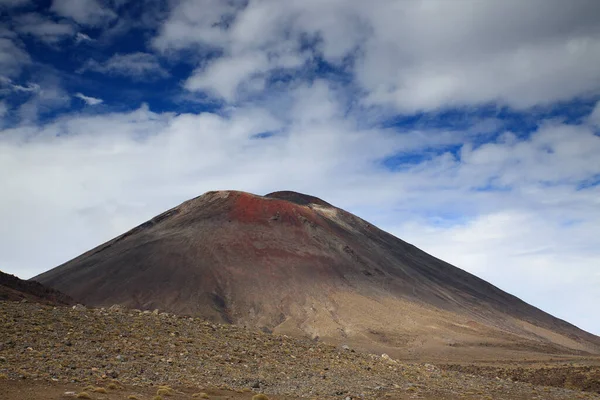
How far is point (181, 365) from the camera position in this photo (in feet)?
63.3

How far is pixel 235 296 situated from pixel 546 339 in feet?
176

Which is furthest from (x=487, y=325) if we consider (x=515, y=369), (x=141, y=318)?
(x=141, y=318)

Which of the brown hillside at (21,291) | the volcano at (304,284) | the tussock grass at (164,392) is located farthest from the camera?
the volcano at (304,284)

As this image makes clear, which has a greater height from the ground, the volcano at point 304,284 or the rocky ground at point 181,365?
the volcano at point 304,284

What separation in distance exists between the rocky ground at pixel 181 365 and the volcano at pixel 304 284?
3398 centimetres

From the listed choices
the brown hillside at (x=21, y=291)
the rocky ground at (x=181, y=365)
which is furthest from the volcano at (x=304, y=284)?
the brown hillside at (x=21, y=291)

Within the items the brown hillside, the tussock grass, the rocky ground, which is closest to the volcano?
the rocky ground

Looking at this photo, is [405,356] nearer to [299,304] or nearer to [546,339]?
→ [299,304]

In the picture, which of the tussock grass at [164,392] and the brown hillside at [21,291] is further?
the brown hillside at [21,291]

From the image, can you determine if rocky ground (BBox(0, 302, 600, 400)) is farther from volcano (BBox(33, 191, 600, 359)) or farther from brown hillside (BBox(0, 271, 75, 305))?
volcano (BBox(33, 191, 600, 359))

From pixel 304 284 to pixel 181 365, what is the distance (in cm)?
6143

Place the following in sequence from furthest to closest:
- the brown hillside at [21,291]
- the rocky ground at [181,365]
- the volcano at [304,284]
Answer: the volcano at [304,284] → the brown hillside at [21,291] → the rocky ground at [181,365]

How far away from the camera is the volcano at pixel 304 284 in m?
67.8

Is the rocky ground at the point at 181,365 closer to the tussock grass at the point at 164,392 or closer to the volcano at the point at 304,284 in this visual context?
the tussock grass at the point at 164,392
